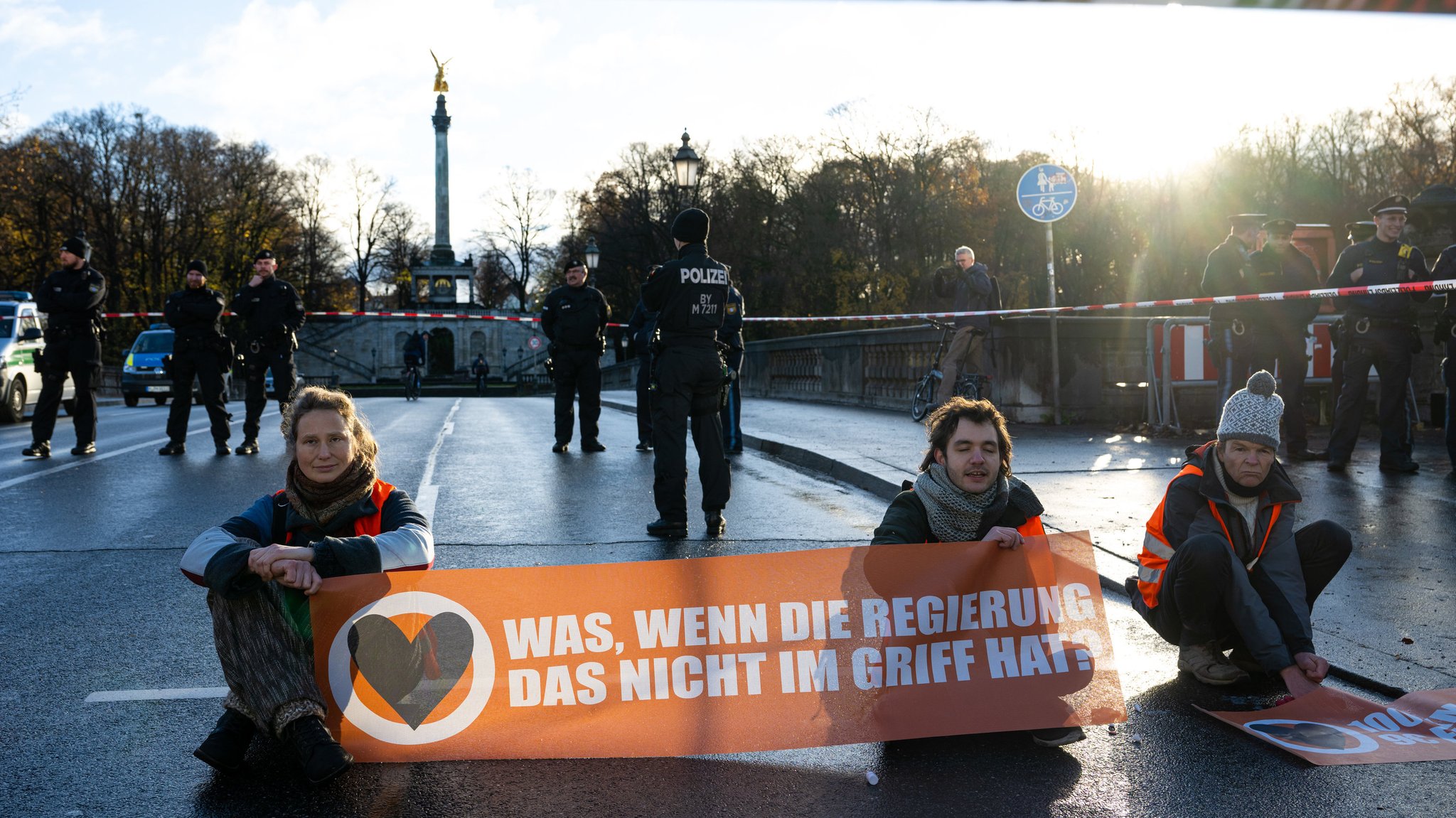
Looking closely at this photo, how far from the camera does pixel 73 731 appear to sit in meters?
3.71

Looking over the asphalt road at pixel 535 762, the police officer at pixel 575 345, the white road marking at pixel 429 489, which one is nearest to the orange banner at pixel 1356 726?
the asphalt road at pixel 535 762

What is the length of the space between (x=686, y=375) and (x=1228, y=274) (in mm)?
5848

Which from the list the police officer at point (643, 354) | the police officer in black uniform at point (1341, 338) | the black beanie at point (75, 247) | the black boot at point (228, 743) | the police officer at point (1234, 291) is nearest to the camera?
the black boot at point (228, 743)

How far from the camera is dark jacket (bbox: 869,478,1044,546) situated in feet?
12.7

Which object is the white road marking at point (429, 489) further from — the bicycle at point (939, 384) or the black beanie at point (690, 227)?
the bicycle at point (939, 384)

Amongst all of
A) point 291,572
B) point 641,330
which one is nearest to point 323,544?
point 291,572

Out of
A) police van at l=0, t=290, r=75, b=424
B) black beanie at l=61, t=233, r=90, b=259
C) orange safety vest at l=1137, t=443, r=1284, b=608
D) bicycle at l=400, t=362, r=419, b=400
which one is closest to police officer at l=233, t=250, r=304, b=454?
black beanie at l=61, t=233, r=90, b=259

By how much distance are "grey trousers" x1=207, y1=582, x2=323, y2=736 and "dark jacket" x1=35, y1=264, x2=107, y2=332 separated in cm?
986

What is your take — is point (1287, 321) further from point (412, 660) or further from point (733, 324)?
point (412, 660)

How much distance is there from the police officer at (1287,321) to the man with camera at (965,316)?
4041mm

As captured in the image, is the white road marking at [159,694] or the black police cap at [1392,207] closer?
the white road marking at [159,694]

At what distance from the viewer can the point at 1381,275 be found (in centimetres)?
941

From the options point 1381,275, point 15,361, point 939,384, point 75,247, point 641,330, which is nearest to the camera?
point 1381,275

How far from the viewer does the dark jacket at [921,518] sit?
3.88 m
